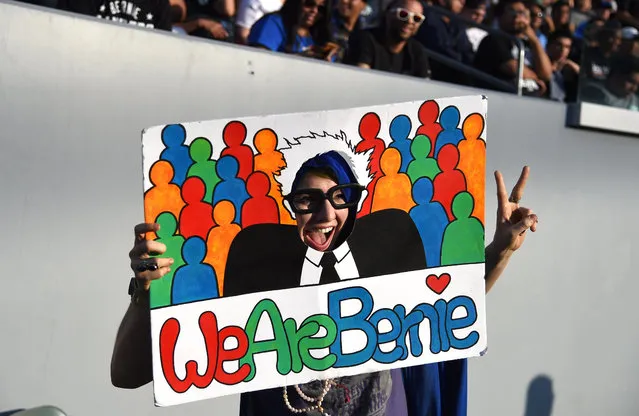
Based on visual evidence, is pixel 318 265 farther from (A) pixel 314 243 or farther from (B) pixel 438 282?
(B) pixel 438 282

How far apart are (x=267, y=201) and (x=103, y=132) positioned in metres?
1.22

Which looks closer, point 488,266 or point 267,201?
point 267,201

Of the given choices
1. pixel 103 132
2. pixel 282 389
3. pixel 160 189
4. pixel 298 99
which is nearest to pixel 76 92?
pixel 103 132

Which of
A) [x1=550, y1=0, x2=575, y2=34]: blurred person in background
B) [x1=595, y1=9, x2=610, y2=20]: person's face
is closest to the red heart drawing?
[x1=550, y1=0, x2=575, y2=34]: blurred person in background

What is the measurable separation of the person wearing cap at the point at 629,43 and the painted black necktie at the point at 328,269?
3325 mm

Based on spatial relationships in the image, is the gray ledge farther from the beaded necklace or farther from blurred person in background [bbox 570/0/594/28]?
the beaded necklace

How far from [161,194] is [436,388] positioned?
31.7 inches

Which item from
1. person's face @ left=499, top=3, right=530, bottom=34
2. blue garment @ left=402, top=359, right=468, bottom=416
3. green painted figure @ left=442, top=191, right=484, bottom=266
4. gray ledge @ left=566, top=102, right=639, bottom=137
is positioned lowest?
blue garment @ left=402, top=359, right=468, bottom=416

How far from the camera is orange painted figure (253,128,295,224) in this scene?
205 cm

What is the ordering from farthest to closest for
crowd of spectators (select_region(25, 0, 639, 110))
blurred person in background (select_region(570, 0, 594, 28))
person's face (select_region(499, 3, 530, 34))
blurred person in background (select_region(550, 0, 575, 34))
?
blurred person in background (select_region(570, 0, 594, 28)) → blurred person in background (select_region(550, 0, 575, 34)) → person's face (select_region(499, 3, 530, 34)) → crowd of spectators (select_region(25, 0, 639, 110))

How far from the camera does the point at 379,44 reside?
4176mm

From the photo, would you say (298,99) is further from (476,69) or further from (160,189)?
(160,189)

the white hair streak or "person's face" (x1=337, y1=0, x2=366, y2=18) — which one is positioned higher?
"person's face" (x1=337, y1=0, x2=366, y2=18)

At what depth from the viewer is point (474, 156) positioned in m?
2.20
